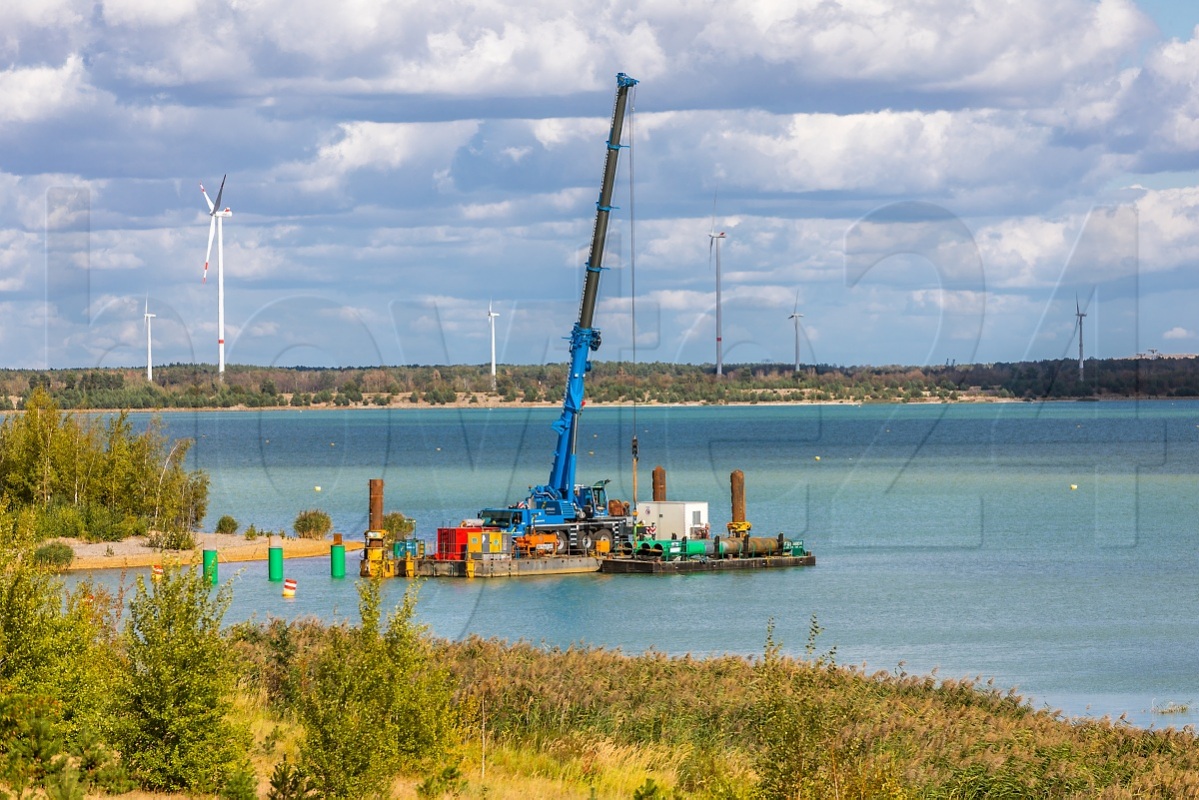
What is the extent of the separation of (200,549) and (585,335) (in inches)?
624

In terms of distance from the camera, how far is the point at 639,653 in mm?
39062

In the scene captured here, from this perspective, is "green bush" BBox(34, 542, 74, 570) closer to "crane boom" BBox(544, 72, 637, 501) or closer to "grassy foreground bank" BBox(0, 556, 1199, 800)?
"crane boom" BBox(544, 72, 637, 501)

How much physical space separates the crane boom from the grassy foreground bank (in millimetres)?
32126

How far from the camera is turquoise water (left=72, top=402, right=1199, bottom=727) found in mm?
40875

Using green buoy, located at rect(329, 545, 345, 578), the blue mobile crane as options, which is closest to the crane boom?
the blue mobile crane

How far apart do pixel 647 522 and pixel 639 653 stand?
2231cm

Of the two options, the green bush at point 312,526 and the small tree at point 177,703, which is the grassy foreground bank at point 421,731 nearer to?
the small tree at point 177,703

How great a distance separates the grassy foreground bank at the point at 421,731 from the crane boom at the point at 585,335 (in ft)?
105

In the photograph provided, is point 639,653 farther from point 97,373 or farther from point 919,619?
point 97,373

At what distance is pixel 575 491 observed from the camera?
196 feet

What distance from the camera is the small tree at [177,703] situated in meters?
16.3

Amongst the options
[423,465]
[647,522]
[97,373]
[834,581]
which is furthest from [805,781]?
[97,373]

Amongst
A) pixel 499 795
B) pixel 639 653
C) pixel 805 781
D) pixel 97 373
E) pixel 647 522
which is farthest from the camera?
pixel 97 373

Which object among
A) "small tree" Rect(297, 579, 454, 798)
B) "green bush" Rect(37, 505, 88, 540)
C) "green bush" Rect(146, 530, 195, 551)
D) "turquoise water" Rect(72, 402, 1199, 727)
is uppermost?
"small tree" Rect(297, 579, 454, 798)
